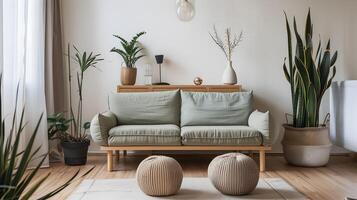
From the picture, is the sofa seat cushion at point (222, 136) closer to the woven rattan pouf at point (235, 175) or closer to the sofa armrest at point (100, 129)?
the sofa armrest at point (100, 129)

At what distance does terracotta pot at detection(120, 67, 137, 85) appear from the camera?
13.9ft

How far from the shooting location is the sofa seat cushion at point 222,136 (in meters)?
3.51

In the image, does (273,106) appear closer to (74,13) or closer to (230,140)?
(230,140)

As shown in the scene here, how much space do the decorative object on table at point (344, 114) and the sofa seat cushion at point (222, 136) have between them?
991 millimetres

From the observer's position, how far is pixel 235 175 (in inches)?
98.3

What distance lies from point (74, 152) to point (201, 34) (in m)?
2.00

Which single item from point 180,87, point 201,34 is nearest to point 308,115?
point 180,87

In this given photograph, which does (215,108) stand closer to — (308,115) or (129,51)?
(308,115)

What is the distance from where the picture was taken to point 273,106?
14.8 ft

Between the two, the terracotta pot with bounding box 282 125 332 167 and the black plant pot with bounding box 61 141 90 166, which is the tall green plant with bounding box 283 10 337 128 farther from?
the black plant pot with bounding box 61 141 90 166

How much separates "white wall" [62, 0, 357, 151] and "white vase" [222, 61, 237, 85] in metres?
0.25

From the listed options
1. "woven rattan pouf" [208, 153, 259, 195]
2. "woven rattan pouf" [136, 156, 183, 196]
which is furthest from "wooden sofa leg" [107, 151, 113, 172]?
"woven rattan pouf" [208, 153, 259, 195]

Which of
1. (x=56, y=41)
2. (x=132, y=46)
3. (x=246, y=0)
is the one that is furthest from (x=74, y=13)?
(x=246, y=0)

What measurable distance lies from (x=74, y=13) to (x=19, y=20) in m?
1.02
